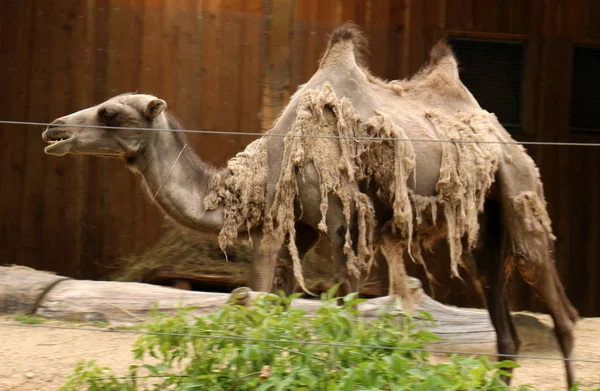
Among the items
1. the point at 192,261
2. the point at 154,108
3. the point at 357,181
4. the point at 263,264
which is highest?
the point at 154,108

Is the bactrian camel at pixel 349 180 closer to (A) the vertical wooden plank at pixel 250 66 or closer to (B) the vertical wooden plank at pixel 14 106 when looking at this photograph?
(A) the vertical wooden plank at pixel 250 66

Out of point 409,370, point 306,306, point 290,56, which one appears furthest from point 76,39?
point 409,370

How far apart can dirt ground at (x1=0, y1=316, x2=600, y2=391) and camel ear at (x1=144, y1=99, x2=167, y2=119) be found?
1.39 metres

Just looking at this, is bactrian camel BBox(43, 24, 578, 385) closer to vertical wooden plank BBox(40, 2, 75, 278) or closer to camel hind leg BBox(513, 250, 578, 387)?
camel hind leg BBox(513, 250, 578, 387)

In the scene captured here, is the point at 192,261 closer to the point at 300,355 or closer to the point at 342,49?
the point at 342,49

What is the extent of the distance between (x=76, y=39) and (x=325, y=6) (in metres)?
2.42

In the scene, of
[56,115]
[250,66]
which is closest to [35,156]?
[56,115]

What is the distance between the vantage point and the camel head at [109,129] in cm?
534

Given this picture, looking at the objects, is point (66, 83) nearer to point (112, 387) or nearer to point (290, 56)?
point (290, 56)

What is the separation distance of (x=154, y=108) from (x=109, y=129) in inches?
13.0

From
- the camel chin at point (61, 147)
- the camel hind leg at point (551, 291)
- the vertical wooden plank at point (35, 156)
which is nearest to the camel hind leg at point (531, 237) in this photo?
the camel hind leg at point (551, 291)

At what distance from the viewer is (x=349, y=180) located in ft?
17.9

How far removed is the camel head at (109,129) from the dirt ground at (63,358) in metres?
1.11

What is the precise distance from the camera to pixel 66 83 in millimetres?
8562
